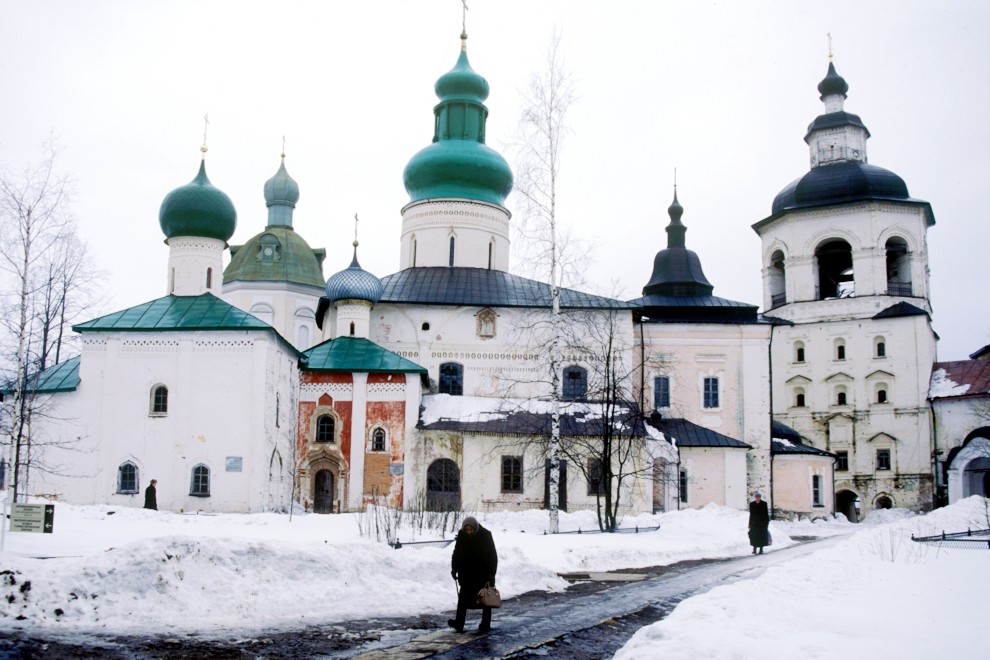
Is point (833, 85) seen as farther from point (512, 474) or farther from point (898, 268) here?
point (512, 474)

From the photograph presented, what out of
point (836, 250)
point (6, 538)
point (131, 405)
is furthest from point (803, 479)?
point (6, 538)

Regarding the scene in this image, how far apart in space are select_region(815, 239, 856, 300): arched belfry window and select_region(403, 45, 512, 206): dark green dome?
570 inches

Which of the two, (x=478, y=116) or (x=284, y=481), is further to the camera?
(x=478, y=116)

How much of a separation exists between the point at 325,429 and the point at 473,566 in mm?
20131

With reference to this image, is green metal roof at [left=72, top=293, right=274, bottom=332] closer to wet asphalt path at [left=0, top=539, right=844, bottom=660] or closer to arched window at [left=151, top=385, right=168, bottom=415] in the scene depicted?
arched window at [left=151, top=385, right=168, bottom=415]

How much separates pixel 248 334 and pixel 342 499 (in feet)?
18.2

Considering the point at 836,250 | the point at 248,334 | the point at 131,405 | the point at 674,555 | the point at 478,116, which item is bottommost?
the point at 674,555

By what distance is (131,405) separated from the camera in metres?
25.1

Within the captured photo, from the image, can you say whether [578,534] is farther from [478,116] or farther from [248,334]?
[478,116]

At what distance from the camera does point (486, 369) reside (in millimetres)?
31656

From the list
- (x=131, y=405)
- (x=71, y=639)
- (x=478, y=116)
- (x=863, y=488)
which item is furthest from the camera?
(x=863, y=488)

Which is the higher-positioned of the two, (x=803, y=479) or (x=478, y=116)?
(x=478, y=116)

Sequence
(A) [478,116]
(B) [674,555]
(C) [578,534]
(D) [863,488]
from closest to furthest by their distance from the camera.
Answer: (B) [674,555], (C) [578,534], (A) [478,116], (D) [863,488]

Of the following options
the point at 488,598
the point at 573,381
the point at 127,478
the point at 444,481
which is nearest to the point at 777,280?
the point at 573,381
